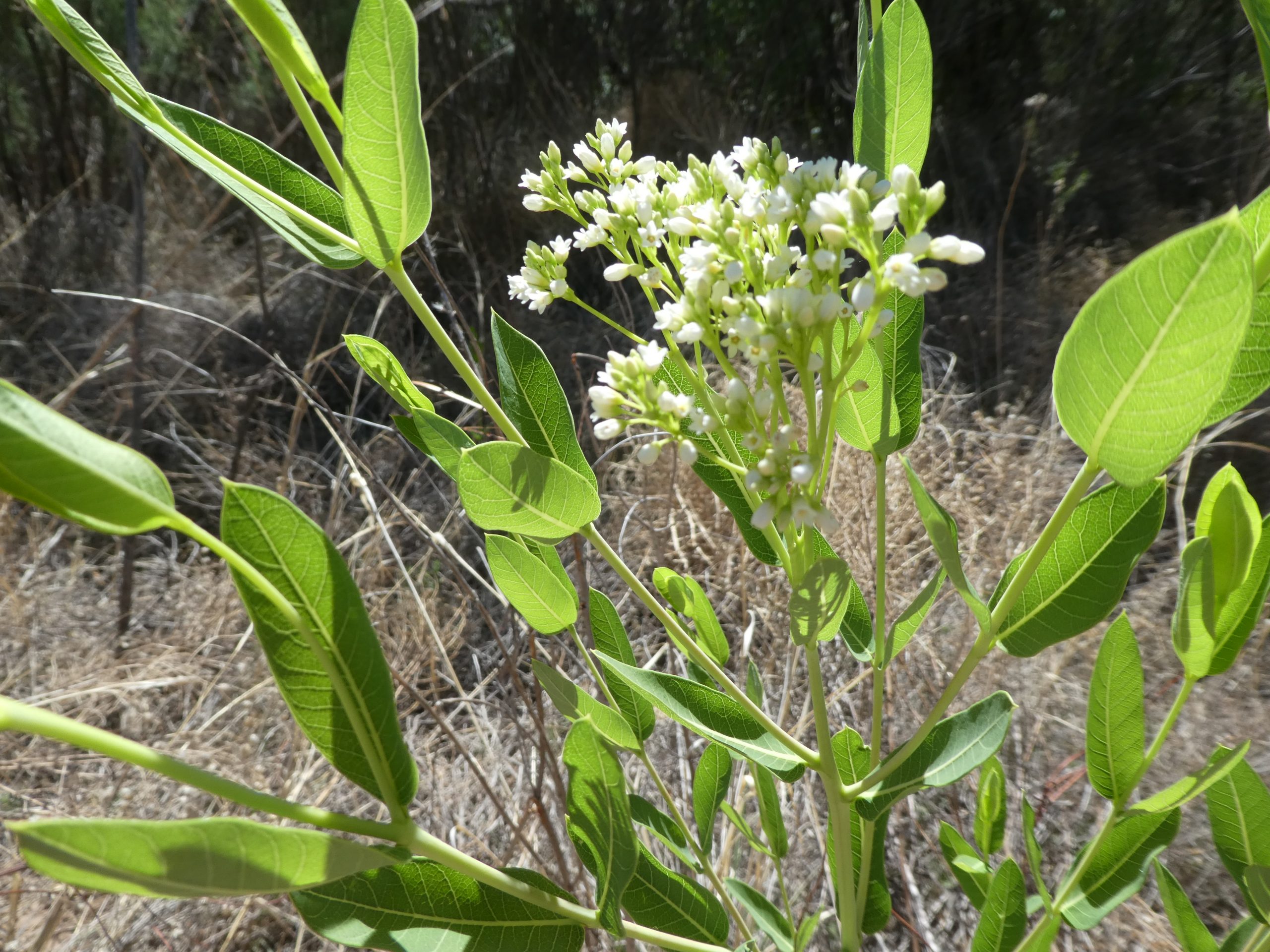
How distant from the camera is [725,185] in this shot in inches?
16.4

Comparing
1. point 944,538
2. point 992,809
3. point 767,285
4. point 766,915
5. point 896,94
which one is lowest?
point 766,915

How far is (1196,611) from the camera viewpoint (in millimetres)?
385

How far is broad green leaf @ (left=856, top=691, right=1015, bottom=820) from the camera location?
40 centimetres

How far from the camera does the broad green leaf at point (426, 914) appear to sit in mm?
371

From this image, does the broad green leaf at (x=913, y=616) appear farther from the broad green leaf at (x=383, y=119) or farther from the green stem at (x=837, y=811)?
the broad green leaf at (x=383, y=119)

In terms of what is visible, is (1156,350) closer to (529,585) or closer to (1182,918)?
(529,585)

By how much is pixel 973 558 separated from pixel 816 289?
1802 mm

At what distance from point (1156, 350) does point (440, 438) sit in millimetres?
318

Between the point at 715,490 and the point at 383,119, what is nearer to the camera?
the point at 383,119

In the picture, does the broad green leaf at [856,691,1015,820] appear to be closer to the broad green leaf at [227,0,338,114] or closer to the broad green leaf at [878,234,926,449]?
the broad green leaf at [878,234,926,449]

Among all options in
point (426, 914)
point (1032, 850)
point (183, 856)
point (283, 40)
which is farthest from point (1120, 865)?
point (283, 40)

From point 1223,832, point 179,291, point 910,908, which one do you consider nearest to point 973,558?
point 910,908

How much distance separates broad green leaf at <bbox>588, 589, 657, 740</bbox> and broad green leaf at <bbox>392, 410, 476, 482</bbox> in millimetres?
148

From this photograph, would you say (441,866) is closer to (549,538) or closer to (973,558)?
(549,538)
